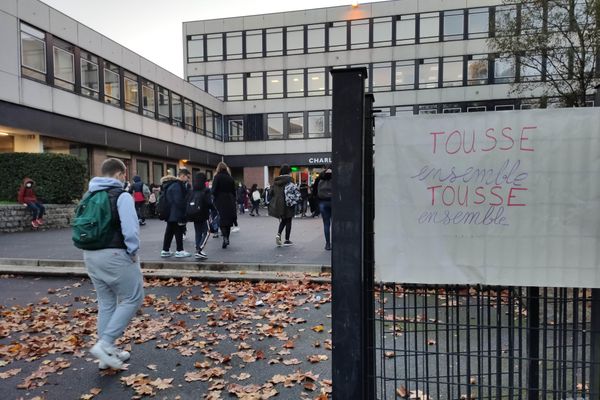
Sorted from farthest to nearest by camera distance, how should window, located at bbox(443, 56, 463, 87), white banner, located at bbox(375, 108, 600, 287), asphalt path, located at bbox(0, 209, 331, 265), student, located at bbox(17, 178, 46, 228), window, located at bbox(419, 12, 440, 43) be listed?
window, located at bbox(419, 12, 440, 43) → window, located at bbox(443, 56, 463, 87) → student, located at bbox(17, 178, 46, 228) → asphalt path, located at bbox(0, 209, 331, 265) → white banner, located at bbox(375, 108, 600, 287)

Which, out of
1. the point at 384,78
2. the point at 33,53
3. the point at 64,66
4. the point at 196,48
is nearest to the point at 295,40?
the point at 384,78

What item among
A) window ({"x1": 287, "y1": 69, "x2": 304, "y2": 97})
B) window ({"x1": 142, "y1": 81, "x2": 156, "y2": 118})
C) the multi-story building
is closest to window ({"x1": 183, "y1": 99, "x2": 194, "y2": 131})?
window ({"x1": 142, "y1": 81, "x2": 156, "y2": 118})

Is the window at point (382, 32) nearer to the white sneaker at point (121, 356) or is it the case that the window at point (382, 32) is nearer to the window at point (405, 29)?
the window at point (405, 29)

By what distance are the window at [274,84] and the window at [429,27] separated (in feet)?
37.4

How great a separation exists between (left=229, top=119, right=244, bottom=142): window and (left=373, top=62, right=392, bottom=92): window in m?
11.4

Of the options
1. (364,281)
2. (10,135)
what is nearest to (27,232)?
(10,135)

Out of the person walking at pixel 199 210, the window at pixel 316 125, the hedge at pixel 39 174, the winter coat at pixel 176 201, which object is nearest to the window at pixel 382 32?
the window at pixel 316 125

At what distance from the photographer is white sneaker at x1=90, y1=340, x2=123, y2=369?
3.85 metres

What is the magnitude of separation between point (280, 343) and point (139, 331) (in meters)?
1.66

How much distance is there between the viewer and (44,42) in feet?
61.8

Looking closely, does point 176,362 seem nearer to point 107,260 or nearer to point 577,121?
point 107,260

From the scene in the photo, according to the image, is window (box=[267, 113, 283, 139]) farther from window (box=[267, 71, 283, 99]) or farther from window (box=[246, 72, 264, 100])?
window (box=[246, 72, 264, 100])

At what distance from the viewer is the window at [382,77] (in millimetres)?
33406

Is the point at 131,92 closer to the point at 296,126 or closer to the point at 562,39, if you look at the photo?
the point at 296,126
